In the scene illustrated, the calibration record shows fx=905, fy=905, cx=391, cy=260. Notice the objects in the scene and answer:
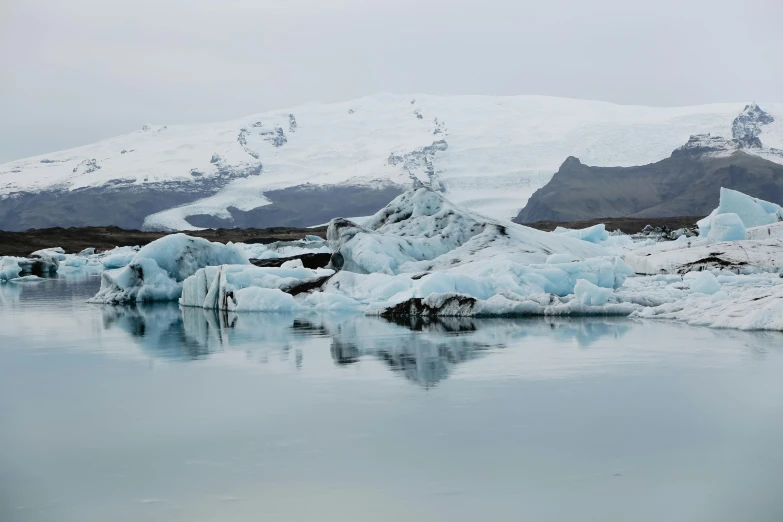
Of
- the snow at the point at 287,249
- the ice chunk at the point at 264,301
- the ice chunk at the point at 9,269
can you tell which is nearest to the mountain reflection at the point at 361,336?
the ice chunk at the point at 264,301

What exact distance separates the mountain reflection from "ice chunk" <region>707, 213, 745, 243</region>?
32.8 ft

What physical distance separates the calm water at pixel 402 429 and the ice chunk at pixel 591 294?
2.04 meters

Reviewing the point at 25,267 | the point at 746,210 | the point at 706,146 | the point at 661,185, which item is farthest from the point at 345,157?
the point at 746,210

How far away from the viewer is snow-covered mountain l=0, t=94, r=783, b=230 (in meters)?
112

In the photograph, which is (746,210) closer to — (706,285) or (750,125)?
(706,285)

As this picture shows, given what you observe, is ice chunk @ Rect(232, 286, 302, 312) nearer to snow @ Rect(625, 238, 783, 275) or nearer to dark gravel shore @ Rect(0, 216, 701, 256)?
snow @ Rect(625, 238, 783, 275)

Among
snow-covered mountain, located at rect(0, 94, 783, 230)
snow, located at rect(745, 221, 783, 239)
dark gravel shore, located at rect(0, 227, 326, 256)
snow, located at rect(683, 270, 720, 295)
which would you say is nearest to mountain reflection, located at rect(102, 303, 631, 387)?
snow, located at rect(683, 270, 720, 295)

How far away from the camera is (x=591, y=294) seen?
13.1 m

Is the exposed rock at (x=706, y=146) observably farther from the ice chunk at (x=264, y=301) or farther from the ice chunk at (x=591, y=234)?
the ice chunk at (x=264, y=301)

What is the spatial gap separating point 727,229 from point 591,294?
30.4ft

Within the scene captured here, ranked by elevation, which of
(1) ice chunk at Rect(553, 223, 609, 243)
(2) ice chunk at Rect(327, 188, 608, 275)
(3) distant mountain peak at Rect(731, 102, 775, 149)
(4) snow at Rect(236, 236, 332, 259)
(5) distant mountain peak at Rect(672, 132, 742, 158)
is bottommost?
(4) snow at Rect(236, 236, 332, 259)

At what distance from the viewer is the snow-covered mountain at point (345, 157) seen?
366 ft

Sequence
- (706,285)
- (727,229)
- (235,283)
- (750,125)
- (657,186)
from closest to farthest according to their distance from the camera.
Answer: (706,285) → (235,283) → (727,229) → (657,186) → (750,125)

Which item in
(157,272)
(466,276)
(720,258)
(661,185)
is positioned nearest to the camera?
(466,276)
